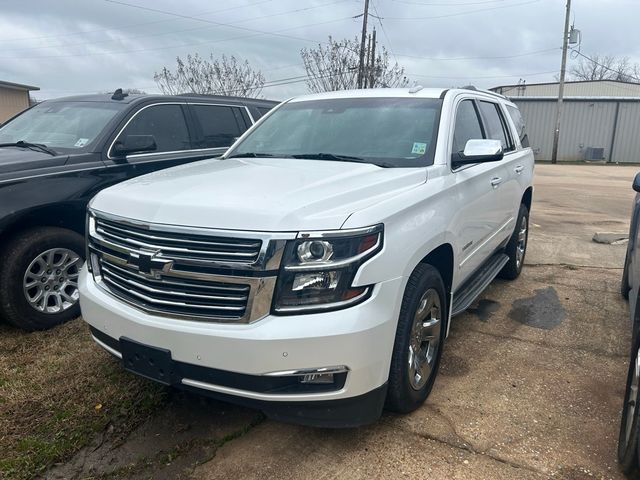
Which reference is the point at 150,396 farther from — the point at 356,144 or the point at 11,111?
the point at 11,111

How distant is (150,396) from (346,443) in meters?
1.28

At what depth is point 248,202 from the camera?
2.45m

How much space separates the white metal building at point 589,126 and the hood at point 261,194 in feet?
102

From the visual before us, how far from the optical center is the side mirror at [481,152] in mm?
3335

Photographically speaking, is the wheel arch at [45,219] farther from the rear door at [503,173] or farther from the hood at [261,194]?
the rear door at [503,173]

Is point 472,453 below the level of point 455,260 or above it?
Result: below

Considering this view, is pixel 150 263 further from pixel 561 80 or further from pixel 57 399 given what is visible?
pixel 561 80

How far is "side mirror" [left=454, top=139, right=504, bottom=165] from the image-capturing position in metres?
3.33

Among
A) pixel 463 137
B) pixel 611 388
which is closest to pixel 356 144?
pixel 463 137

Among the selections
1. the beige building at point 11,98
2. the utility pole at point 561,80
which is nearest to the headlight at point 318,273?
the utility pole at point 561,80

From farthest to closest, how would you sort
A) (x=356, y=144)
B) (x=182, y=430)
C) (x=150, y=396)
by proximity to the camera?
1. (x=356, y=144)
2. (x=150, y=396)
3. (x=182, y=430)

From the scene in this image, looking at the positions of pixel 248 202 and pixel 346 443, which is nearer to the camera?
pixel 248 202

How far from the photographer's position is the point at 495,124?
496cm

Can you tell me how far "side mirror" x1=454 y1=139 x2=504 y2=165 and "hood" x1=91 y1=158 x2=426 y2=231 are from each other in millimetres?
438
